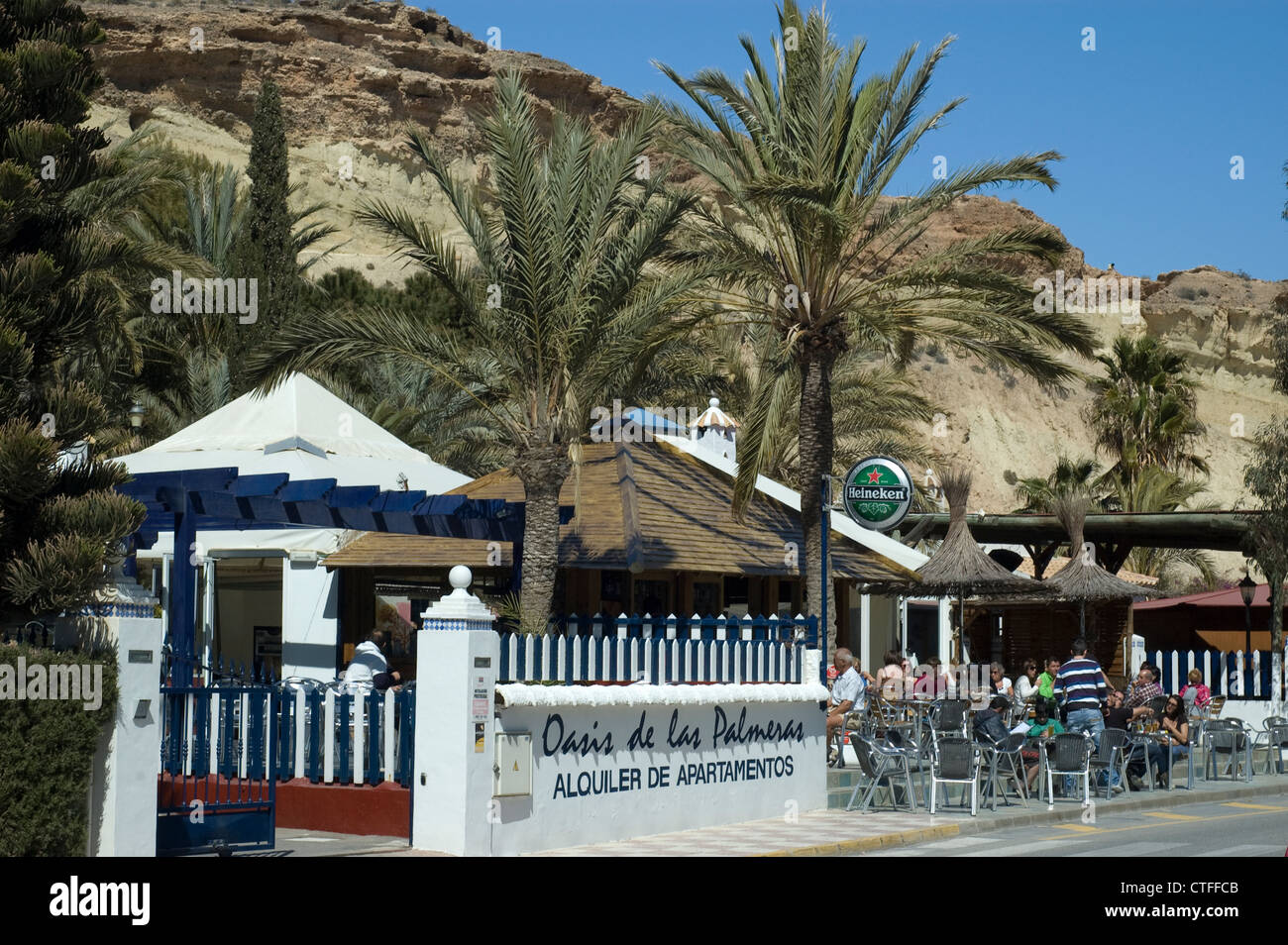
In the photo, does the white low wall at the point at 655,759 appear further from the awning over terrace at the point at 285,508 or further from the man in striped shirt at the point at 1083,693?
the man in striped shirt at the point at 1083,693

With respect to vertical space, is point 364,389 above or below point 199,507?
above

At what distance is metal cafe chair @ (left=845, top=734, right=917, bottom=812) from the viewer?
51.8 ft

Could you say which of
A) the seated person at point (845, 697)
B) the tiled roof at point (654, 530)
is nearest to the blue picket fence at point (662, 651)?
the seated person at point (845, 697)

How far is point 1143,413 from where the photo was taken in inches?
2077

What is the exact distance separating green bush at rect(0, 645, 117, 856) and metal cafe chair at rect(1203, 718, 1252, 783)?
15.1m

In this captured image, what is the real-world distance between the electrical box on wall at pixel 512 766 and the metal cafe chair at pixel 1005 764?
19.3 ft

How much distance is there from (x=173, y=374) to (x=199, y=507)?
22151mm

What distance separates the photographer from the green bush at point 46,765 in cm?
939

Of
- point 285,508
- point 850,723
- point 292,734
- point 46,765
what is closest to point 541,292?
point 285,508

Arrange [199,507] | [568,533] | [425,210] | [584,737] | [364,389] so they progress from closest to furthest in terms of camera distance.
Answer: [584,737]
[199,507]
[568,533]
[364,389]
[425,210]

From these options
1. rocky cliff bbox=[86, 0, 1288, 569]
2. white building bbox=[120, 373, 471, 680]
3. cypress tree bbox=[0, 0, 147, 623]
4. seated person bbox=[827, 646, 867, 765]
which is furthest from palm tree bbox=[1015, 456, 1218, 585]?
cypress tree bbox=[0, 0, 147, 623]
